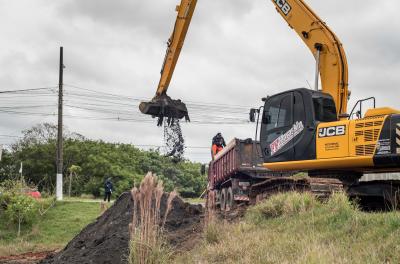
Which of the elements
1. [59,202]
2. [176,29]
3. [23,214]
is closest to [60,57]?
[59,202]

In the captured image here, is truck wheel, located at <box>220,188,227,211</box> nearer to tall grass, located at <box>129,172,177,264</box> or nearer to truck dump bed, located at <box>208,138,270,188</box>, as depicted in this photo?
truck dump bed, located at <box>208,138,270,188</box>

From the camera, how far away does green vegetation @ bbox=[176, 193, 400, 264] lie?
6.34 m

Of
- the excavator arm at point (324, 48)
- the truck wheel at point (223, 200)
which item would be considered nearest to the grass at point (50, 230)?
the truck wheel at point (223, 200)

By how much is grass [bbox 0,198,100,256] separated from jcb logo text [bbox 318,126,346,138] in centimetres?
1298

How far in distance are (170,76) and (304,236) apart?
11364 mm

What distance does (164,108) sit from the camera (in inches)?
709

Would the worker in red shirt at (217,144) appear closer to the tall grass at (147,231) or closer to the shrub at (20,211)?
the shrub at (20,211)

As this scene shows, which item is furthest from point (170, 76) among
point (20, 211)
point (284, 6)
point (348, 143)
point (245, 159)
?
point (20, 211)

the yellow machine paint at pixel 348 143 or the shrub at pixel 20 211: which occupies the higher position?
the yellow machine paint at pixel 348 143

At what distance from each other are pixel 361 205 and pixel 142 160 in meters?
42.4

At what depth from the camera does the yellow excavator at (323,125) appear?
9719 millimetres

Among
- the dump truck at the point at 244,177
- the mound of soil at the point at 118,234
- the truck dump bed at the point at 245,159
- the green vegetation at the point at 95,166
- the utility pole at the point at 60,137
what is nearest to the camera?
the mound of soil at the point at 118,234

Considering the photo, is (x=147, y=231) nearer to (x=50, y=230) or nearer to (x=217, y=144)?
(x=217, y=144)

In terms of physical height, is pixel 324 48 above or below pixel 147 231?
above
